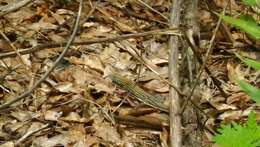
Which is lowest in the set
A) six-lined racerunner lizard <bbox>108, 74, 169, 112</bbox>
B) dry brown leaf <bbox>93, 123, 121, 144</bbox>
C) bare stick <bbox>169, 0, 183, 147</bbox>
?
dry brown leaf <bbox>93, 123, 121, 144</bbox>

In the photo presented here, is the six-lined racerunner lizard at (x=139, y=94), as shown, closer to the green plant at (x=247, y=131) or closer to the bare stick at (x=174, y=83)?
the bare stick at (x=174, y=83)

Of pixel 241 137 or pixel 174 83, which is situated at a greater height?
pixel 241 137

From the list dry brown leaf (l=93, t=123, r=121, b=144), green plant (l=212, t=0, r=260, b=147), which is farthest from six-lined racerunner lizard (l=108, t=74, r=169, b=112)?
green plant (l=212, t=0, r=260, b=147)

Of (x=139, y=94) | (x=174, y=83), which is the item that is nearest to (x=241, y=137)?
(x=174, y=83)

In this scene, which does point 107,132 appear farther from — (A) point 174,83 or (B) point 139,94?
(A) point 174,83

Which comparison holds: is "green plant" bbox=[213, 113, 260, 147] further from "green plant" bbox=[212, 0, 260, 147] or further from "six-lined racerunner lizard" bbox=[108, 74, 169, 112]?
"six-lined racerunner lizard" bbox=[108, 74, 169, 112]

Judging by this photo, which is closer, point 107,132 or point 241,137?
point 241,137

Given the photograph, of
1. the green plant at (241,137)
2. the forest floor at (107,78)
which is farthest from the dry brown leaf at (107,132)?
the green plant at (241,137)
